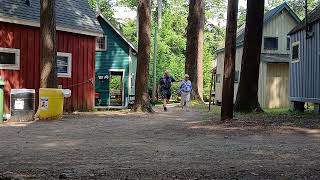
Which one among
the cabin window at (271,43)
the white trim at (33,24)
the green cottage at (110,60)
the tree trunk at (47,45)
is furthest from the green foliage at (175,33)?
the tree trunk at (47,45)

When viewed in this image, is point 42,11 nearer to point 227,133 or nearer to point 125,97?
point 227,133

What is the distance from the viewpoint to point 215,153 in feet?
28.8

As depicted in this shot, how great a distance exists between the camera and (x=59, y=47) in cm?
2155

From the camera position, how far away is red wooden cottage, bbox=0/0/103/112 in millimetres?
19219

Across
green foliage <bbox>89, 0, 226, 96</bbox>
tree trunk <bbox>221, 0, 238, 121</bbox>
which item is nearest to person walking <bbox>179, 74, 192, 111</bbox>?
tree trunk <bbox>221, 0, 238, 121</bbox>

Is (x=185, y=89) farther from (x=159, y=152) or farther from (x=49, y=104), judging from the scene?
(x=159, y=152)

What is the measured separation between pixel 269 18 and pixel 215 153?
2649cm

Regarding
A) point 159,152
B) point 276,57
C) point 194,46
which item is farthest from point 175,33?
point 159,152

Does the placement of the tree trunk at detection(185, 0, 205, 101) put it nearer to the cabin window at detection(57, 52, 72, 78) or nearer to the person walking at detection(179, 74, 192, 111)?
the person walking at detection(179, 74, 192, 111)

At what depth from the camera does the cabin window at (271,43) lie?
34000 millimetres

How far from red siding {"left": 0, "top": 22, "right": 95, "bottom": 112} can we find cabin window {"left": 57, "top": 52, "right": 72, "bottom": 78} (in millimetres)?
186

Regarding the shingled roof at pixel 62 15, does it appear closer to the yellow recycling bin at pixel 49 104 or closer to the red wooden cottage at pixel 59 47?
the red wooden cottage at pixel 59 47

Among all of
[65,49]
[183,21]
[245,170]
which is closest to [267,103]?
[65,49]

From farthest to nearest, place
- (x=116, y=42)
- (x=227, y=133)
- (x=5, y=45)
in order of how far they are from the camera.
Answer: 1. (x=116, y=42)
2. (x=5, y=45)
3. (x=227, y=133)
